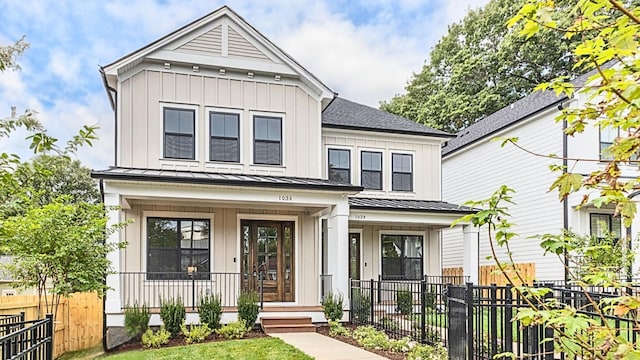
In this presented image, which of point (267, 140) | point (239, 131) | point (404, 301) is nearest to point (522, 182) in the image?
point (267, 140)

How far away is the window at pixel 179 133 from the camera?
13.6 meters

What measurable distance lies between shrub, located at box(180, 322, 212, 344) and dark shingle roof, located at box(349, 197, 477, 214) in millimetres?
5174

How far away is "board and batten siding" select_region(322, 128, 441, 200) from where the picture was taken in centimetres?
1619

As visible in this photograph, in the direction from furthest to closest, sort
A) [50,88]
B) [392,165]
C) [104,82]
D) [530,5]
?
[50,88]
[392,165]
[104,82]
[530,5]

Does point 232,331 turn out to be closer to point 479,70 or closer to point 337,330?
point 337,330

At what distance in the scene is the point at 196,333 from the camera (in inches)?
430

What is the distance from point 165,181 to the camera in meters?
11.7

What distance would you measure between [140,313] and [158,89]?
561 cm

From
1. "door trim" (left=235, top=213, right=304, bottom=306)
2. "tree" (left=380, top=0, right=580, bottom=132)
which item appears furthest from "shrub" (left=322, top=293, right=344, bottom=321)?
"tree" (left=380, top=0, right=580, bottom=132)

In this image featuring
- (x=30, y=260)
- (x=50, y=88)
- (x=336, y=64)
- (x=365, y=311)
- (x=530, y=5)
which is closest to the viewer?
(x=530, y=5)

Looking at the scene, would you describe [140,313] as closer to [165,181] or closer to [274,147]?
[165,181]

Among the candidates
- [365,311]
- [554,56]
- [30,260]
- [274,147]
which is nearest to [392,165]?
[274,147]

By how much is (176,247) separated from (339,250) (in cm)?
409

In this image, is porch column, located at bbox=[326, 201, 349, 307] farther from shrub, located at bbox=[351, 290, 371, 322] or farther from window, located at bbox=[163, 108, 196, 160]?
window, located at bbox=[163, 108, 196, 160]
